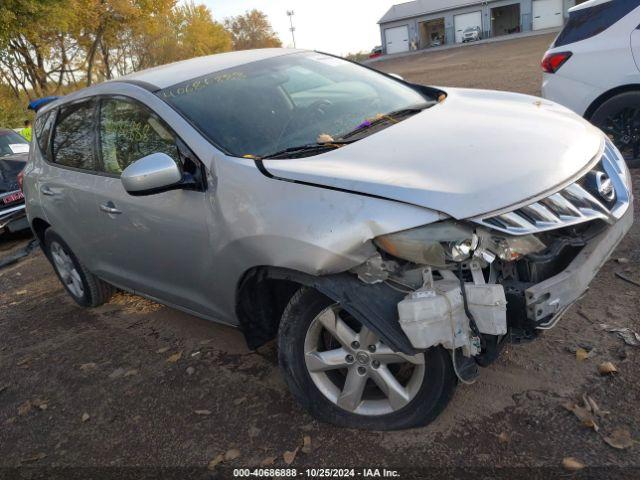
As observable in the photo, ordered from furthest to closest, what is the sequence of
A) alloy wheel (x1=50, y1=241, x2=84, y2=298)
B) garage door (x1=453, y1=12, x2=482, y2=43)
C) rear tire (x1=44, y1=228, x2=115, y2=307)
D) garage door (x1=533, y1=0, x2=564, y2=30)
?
garage door (x1=453, y1=12, x2=482, y2=43) → garage door (x1=533, y1=0, x2=564, y2=30) → alloy wheel (x1=50, y1=241, x2=84, y2=298) → rear tire (x1=44, y1=228, x2=115, y2=307)

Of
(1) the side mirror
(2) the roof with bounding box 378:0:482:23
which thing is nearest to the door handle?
(1) the side mirror

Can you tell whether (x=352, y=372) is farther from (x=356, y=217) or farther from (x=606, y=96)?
(x=606, y=96)

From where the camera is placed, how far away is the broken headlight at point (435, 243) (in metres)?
2.20

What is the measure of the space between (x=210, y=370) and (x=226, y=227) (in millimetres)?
1151

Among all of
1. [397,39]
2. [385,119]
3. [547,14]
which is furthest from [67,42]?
[547,14]

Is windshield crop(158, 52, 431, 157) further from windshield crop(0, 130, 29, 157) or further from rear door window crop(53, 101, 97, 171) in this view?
windshield crop(0, 130, 29, 157)

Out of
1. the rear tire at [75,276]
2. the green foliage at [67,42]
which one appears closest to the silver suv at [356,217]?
the rear tire at [75,276]

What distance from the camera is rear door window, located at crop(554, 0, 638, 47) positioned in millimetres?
5254

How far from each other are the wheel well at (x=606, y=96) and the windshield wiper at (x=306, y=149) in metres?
3.59

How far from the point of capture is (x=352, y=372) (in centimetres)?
258

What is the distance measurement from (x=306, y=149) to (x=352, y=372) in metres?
1.11

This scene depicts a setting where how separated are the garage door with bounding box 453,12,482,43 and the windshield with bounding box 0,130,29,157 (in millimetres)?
47232

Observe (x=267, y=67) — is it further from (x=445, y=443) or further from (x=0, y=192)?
(x=0, y=192)

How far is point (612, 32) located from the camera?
17.1 ft
